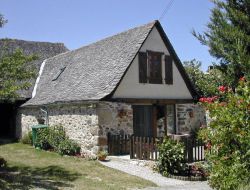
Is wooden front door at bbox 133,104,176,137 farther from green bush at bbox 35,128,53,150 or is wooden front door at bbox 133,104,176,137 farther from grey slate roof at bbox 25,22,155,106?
green bush at bbox 35,128,53,150

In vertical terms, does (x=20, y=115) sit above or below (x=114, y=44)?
below

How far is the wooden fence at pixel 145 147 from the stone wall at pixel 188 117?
517 cm

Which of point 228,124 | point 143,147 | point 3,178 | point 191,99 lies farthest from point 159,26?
point 228,124

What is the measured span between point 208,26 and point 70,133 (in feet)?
30.7

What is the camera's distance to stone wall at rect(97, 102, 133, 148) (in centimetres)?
1631

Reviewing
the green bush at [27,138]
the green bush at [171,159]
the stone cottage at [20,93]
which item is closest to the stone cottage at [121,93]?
the green bush at [27,138]

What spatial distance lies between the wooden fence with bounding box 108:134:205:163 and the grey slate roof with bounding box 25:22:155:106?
7.01ft

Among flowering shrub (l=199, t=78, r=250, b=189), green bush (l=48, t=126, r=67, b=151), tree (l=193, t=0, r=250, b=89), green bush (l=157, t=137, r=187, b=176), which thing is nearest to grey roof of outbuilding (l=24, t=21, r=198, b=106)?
green bush (l=48, t=126, r=67, b=151)

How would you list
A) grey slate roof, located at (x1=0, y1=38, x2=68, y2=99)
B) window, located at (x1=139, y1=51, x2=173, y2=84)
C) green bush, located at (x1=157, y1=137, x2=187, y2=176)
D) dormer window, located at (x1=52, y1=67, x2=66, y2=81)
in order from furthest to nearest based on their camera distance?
grey slate roof, located at (x1=0, y1=38, x2=68, y2=99), dormer window, located at (x1=52, y1=67, x2=66, y2=81), window, located at (x1=139, y1=51, x2=173, y2=84), green bush, located at (x1=157, y1=137, x2=187, y2=176)

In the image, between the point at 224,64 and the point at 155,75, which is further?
the point at 155,75

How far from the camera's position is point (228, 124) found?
24.1 feet

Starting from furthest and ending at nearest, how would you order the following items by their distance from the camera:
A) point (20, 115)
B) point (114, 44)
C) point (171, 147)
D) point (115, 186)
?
point (20, 115), point (114, 44), point (171, 147), point (115, 186)

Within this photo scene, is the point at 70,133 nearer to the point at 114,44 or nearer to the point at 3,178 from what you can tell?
the point at 114,44

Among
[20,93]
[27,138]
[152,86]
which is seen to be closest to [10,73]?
[152,86]
